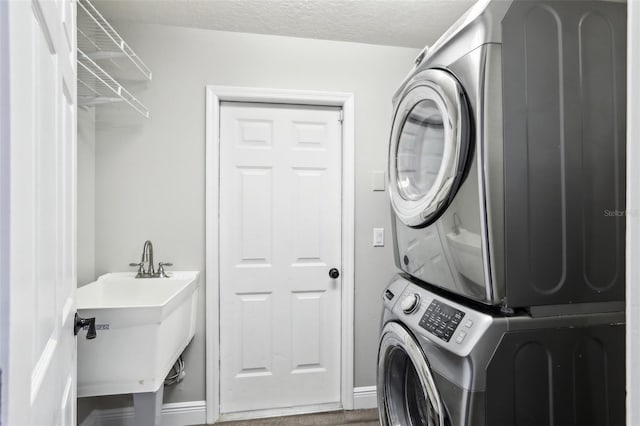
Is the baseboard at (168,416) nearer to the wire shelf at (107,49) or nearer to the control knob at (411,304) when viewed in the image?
the control knob at (411,304)

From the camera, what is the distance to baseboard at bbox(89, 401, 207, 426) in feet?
6.16

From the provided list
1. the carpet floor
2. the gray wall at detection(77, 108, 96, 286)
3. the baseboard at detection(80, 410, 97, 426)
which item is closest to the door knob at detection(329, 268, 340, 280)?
the carpet floor

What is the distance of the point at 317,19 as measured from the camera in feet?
6.16

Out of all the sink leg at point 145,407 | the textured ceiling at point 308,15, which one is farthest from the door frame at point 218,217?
the sink leg at point 145,407

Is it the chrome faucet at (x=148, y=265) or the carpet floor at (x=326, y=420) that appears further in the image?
the carpet floor at (x=326, y=420)

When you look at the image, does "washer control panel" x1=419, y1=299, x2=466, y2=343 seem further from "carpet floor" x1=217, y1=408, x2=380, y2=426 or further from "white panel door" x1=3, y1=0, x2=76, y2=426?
"carpet floor" x1=217, y1=408, x2=380, y2=426

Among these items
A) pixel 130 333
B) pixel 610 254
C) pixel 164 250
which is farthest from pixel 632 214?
A: pixel 164 250

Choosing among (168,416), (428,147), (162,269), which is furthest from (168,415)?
(428,147)

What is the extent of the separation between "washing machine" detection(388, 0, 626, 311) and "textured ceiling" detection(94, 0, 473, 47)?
0.97 meters

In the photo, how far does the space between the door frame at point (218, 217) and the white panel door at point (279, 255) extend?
0.17 ft

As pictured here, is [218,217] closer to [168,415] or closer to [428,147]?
[168,415]

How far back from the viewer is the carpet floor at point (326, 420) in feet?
6.54

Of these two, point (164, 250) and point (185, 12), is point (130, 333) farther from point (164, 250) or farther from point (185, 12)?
point (185, 12)

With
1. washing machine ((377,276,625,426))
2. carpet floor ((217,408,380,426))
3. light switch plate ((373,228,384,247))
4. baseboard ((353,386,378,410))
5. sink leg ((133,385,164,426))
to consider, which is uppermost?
light switch plate ((373,228,384,247))
